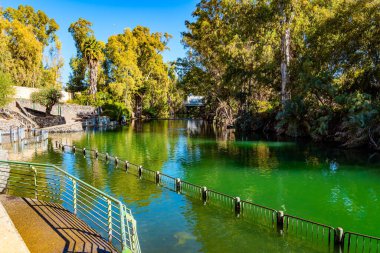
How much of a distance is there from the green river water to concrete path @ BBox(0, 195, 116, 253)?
9.85 feet

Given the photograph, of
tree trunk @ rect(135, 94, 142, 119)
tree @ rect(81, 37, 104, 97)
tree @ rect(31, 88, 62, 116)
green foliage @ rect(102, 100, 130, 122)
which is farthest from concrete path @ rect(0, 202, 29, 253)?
tree trunk @ rect(135, 94, 142, 119)

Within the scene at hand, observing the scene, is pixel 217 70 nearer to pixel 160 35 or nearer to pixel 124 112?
pixel 124 112

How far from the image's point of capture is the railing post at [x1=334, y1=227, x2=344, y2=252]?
A: 35.0 ft

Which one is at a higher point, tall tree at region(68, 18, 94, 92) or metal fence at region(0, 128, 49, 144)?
tall tree at region(68, 18, 94, 92)

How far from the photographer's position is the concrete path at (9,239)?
20.5 feet

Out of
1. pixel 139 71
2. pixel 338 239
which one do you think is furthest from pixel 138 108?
pixel 338 239

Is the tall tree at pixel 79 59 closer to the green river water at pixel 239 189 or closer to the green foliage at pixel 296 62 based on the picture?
the green foliage at pixel 296 62

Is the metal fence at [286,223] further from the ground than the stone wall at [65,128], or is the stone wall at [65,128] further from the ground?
the stone wall at [65,128]

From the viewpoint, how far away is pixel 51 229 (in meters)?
8.46

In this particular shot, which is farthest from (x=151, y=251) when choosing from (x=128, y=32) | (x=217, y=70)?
(x=128, y=32)

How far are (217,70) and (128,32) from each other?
3407 cm

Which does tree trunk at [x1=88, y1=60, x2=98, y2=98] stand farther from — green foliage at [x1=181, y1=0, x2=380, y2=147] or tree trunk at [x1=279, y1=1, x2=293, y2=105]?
tree trunk at [x1=279, y1=1, x2=293, y2=105]

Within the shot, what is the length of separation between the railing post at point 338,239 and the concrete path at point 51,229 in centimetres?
724

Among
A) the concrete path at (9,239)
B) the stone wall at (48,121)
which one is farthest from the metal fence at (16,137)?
the concrete path at (9,239)
